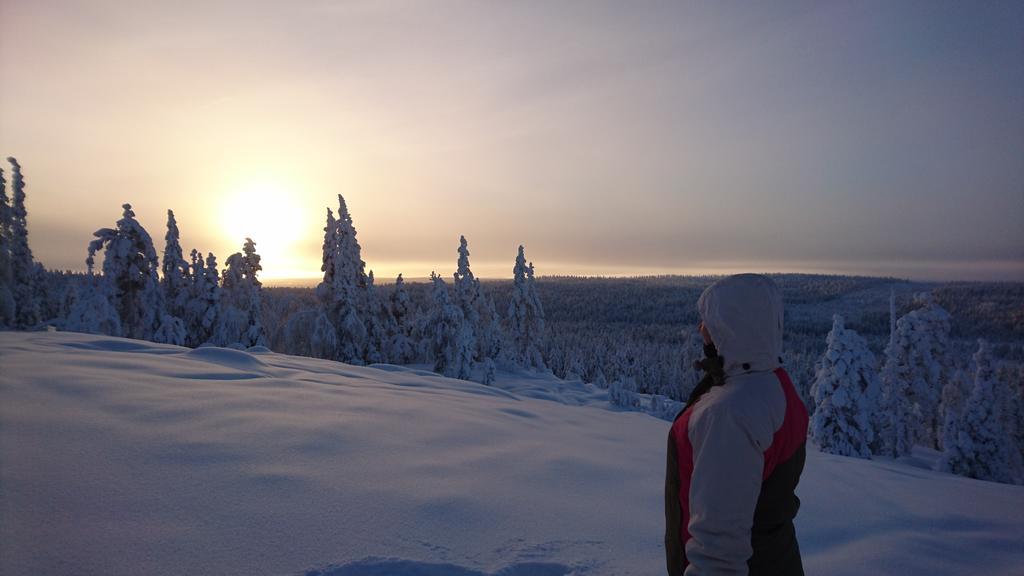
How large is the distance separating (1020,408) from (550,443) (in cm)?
4553

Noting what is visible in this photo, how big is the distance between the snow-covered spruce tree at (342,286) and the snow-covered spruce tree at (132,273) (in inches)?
390

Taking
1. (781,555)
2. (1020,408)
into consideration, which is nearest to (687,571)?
(781,555)

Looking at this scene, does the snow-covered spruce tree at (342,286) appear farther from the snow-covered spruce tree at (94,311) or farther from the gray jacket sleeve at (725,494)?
the gray jacket sleeve at (725,494)

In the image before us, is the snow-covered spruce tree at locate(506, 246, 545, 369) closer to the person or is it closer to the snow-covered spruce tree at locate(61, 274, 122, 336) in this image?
the snow-covered spruce tree at locate(61, 274, 122, 336)

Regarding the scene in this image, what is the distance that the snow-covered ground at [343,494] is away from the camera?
3.31m

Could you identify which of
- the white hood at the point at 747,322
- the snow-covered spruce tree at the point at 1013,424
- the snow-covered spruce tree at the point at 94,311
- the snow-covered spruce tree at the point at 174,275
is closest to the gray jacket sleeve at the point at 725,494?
the white hood at the point at 747,322

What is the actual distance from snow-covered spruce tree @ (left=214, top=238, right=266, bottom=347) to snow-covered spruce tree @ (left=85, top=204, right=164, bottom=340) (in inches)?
188

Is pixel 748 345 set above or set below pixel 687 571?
above

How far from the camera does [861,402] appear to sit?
2506 cm

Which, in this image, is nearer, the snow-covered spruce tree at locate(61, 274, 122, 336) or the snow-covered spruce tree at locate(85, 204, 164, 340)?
the snow-covered spruce tree at locate(61, 274, 122, 336)

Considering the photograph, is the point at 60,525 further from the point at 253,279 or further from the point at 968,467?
the point at 253,279

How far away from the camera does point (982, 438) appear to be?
2714 centimetres

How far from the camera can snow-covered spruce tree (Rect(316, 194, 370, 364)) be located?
34.5 metres

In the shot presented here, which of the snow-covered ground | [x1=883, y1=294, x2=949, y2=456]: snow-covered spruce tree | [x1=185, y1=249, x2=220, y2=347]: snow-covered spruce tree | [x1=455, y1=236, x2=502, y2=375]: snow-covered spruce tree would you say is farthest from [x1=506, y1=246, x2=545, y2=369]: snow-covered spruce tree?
the snow-covered ground
